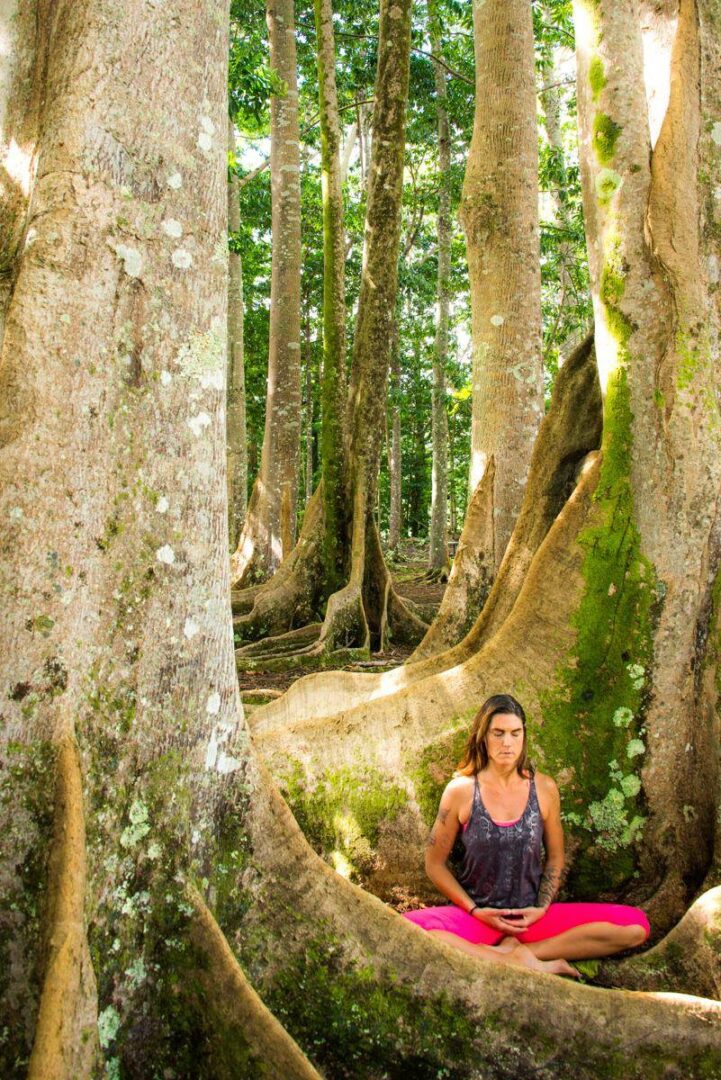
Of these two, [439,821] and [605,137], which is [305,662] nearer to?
[439,821]

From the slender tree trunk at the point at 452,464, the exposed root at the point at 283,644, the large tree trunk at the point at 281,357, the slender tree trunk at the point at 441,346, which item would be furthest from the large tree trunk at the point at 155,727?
the slender tree trunk at the point at 452,464

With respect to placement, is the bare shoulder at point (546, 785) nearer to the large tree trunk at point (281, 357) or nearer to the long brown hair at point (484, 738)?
the long brown hair at point (484, 738)

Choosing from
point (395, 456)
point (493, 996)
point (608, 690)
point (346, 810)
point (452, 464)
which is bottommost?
point (493, 996)

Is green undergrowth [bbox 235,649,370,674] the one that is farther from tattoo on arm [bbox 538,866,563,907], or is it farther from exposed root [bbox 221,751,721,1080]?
exposed root [bbox 221,751,721,1080]

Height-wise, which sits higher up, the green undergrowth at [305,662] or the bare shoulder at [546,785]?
the bare shoulder at [546,785]

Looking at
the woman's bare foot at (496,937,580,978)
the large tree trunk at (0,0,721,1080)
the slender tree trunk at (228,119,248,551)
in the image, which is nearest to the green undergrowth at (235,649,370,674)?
the woman's bare foot at (496,937,580,978)

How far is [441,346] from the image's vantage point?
16812mm

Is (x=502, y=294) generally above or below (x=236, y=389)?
below

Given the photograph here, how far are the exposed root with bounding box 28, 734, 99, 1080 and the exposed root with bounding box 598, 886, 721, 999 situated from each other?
2.00m

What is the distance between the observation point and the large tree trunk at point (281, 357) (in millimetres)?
11297

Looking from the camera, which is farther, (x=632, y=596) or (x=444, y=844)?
(x=632, y=596)

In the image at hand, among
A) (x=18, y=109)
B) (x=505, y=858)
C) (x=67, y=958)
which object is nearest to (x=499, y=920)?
(x=505, y=858)

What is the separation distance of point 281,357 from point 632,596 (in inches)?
334

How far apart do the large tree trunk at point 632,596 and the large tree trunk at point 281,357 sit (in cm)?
749
